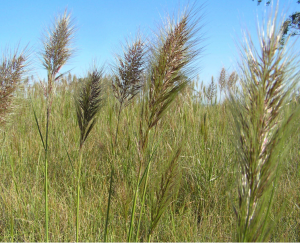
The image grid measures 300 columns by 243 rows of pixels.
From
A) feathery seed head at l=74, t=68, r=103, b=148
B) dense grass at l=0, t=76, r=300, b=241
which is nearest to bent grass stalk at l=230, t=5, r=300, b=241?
dense grass at l=0, t=76, r=300, b=241

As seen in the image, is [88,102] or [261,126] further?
[88,102]

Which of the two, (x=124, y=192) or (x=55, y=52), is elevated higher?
(x=55, y=52)

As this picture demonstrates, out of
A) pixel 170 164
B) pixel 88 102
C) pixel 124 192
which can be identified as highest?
pixel 88 102

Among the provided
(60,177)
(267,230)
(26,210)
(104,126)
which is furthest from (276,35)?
(104,126)

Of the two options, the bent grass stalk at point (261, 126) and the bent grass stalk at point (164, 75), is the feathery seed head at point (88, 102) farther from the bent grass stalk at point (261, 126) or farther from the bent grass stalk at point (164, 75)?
the bent grass stalk at point (261, 126)

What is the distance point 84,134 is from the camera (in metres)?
1.35

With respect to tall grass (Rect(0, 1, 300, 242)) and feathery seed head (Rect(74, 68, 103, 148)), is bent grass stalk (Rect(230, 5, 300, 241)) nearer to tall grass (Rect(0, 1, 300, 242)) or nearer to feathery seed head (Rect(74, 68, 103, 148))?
tall grass (Rect(0, 1, 300, 242))

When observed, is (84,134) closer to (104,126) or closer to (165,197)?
(165,197)

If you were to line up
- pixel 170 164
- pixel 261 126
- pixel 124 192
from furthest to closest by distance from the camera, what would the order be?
1. pixel 124 192
2. pixel 170 164
3. pixel 261 126

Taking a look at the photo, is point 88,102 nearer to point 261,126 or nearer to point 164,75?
point 164,75

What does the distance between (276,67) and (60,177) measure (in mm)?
2321

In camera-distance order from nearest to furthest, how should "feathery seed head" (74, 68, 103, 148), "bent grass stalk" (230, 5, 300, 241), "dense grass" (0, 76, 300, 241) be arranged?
1. "bent grass stalk" (230, 5, 300, 241)
2. "feathery seed head" (74, 68, 103, 148)
3. "dense grass" (0, 76, 300, 241)

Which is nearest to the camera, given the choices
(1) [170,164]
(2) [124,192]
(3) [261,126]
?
(3) [261,126]

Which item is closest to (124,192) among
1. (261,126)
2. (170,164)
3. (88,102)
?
(170,164)
